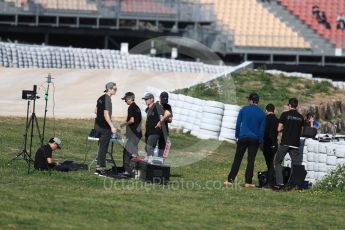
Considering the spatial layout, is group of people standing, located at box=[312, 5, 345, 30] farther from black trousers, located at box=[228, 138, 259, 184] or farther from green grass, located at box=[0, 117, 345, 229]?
black trousers, located at box=[228, 138, 259, 184]

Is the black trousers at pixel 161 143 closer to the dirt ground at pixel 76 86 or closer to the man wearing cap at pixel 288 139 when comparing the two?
the man wearing cap at pixel 288 139

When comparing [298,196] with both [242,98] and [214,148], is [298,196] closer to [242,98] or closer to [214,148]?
[214,148]

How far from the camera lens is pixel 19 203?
1448 cm

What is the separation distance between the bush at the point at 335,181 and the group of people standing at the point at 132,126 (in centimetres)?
279

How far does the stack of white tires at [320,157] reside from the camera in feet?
62.0

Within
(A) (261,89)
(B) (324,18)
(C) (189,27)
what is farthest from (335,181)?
(B) (324,18)

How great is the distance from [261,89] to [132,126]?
52.7ft

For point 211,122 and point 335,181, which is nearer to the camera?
point 335,181

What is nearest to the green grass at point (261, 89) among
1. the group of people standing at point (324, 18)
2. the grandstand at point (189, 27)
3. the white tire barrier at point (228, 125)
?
the white tire barrier at point (228, 125)

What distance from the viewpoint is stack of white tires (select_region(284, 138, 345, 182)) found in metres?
18.9

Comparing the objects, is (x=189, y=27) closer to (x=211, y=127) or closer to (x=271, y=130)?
(x=211, y=127)

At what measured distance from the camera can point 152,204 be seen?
15305 mm

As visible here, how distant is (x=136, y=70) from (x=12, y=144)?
17.4m

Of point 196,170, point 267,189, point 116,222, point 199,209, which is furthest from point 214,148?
point 116,222
